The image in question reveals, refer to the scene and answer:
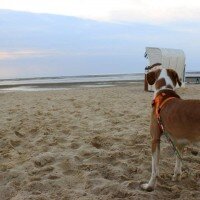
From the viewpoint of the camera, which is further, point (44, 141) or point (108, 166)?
point (44, 141)

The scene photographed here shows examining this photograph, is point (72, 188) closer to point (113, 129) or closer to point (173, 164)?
point (173, 164)

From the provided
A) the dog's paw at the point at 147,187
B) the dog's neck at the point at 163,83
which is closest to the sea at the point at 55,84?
the dog's neck at the point at 163,83

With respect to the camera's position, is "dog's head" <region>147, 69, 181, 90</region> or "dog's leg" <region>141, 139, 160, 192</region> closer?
"dog's leg" <region>141, 139, 160, 192</region>

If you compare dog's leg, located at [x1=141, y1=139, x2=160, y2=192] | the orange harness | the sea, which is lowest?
dog's leg, located at [x1=141, y1=139, x2=160, y2=192]

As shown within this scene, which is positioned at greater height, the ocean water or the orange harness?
the orange harness

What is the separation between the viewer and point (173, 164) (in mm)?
6504

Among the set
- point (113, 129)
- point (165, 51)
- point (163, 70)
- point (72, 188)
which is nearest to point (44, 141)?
point (113, 129)

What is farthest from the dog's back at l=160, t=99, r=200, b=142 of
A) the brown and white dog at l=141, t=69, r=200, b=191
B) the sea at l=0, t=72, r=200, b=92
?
the sea at l=0, t=72, r=200, b=92

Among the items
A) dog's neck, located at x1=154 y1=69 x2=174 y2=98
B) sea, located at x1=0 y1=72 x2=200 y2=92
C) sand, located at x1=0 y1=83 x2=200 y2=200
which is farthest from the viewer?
sea, located at x1=0 y1=72 x2=200 y2=92

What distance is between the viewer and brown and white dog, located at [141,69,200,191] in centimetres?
501

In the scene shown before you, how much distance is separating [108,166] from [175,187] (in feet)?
3.87

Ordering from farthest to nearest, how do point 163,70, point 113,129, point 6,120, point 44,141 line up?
point 6,120, point 113,129, point 44,141, point 163,70

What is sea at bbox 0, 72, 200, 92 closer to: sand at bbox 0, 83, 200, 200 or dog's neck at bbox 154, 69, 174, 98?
sand at bbox 0, 83, 200, 200

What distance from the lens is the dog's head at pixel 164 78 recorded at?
575cm
